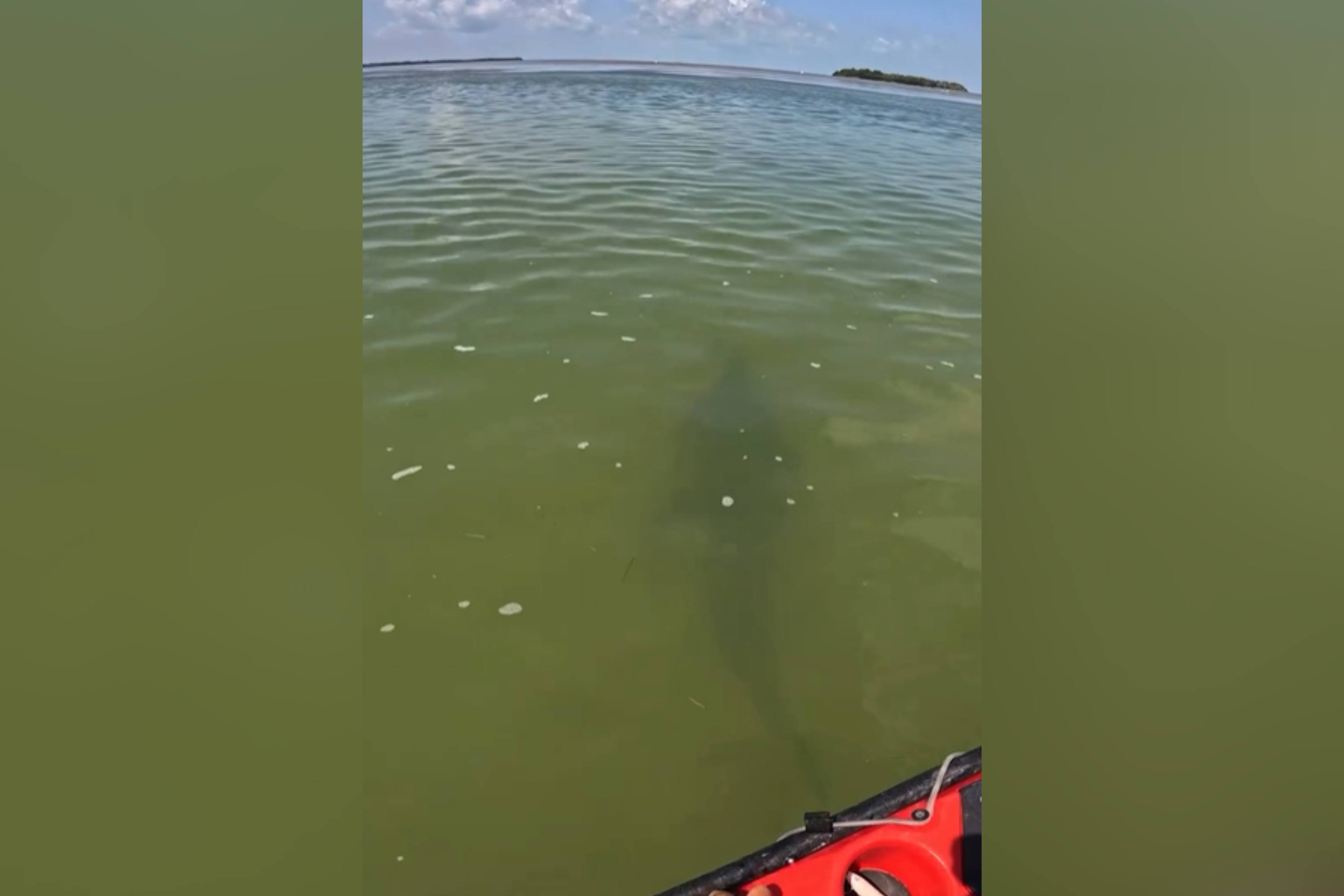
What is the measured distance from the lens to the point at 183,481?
4.43 ft

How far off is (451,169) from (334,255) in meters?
8.69

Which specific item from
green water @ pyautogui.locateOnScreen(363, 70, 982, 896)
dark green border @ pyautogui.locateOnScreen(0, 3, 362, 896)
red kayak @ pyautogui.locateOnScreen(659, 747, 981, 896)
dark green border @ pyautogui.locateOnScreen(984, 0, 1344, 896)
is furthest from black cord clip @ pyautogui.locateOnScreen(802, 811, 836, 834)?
dark green border @ pyautogui.locateOnScreen(0, 3, 362, 896)

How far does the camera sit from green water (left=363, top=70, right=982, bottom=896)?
2.72m

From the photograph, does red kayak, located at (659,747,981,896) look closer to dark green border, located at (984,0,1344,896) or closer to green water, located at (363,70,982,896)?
green water, located at (363,70,982,896)

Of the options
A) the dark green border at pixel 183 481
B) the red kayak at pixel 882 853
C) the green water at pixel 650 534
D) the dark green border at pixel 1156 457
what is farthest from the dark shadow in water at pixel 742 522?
the dark green border at pixel 183 481

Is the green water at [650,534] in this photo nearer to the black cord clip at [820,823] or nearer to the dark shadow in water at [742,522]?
the dark shadow in water at [742,522]

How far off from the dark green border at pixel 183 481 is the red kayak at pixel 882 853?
1176 millimetres

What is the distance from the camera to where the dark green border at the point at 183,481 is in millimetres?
1281

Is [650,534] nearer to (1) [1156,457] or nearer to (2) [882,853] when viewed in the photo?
(2) [882,853]

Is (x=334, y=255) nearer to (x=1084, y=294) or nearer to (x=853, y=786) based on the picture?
(x=1084, y=294)

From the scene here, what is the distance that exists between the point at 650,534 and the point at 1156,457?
2741 millimetres

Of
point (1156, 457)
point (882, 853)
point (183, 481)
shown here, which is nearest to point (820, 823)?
point (882, 853)

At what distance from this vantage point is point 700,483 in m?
4.11

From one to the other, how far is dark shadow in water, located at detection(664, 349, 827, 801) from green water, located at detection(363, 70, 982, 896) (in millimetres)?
14
